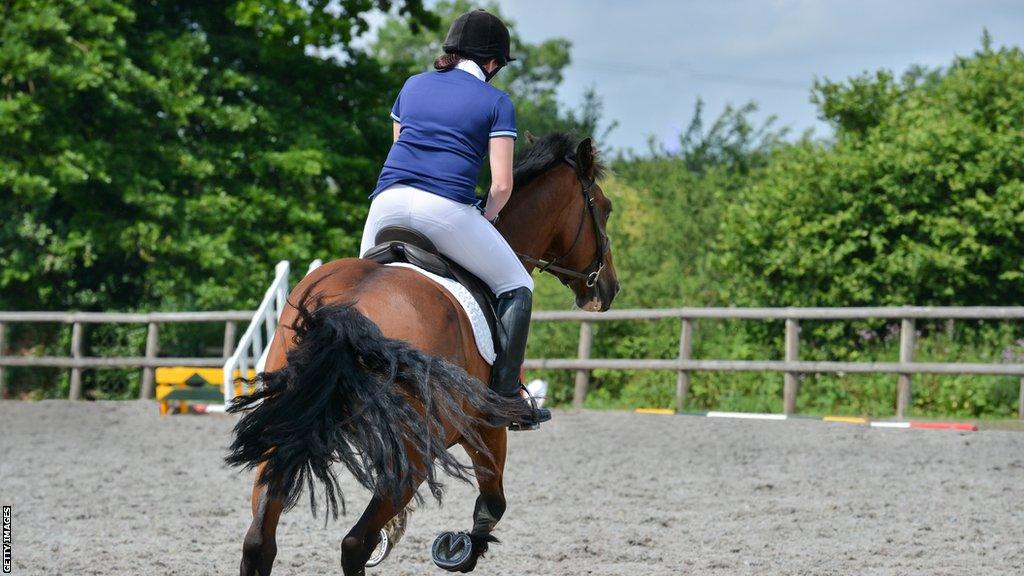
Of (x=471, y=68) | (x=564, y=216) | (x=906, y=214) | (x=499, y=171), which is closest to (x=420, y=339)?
(x=499, y=171)

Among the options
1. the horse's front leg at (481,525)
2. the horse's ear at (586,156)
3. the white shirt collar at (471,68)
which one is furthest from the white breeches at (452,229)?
the horse's ear at (586,156)

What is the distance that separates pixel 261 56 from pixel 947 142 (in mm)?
9356

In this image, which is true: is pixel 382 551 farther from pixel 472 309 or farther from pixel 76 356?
pixel 76 356

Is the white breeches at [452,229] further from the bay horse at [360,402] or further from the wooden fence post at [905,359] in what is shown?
the wooden fence post at [905,359]

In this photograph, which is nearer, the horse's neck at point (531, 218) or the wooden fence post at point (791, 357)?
the horse's neck at point (531, 218)

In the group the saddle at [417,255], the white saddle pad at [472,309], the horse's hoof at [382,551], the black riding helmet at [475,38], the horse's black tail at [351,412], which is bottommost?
the horse's hoof at [382,551]

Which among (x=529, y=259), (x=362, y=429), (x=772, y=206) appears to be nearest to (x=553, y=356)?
(x=772, y=206)

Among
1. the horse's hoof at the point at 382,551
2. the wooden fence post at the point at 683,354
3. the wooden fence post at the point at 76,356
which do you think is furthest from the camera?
the wooden fence post at the point at 76,356

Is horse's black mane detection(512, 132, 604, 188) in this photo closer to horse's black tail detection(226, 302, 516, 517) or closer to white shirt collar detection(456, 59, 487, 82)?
white shirt collar detection(456, 59, 487, 82)

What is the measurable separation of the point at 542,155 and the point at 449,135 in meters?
0.96

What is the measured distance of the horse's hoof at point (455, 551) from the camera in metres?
4.78

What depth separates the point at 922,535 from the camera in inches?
250
